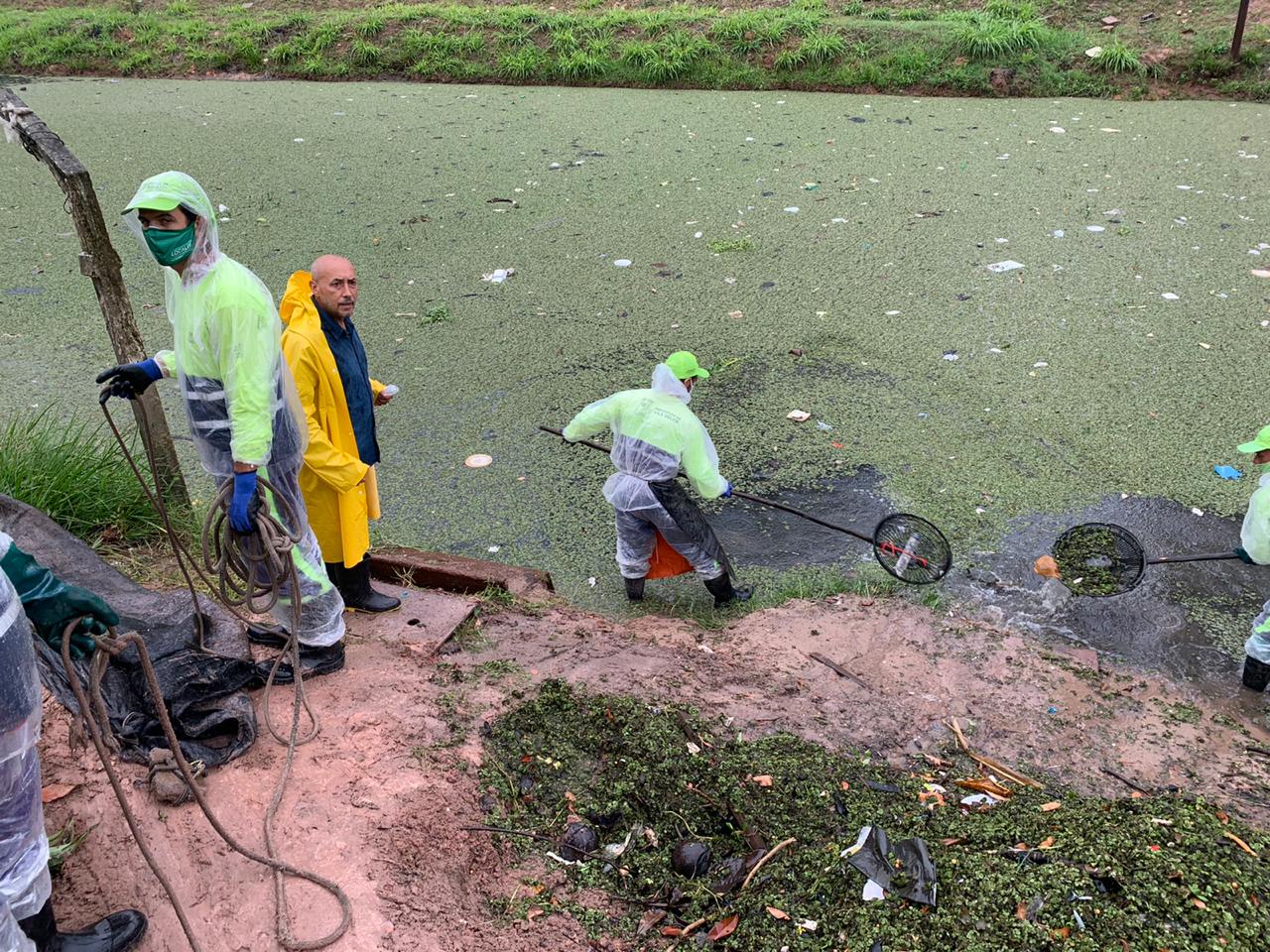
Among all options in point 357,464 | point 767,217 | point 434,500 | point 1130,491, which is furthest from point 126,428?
point 1130,491

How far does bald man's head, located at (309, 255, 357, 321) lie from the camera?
272 cm

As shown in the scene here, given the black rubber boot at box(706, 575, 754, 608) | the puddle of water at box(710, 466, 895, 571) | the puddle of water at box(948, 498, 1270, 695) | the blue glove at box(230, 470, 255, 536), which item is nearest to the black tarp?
the blue glove at box(230, 470, 255, 536)

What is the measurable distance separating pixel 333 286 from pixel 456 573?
1040mm

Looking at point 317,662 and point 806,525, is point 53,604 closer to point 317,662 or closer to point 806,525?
point 317,662

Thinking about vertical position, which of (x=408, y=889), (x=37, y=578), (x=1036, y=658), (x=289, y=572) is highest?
(x=37, y=578)

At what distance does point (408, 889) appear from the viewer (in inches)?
79.7

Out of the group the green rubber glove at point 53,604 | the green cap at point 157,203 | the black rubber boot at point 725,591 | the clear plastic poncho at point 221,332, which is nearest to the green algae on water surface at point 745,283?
the black rubber boot at point 725,591

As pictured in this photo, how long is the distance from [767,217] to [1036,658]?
10.9 ft

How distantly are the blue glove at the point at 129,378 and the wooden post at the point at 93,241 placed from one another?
14.9 inches

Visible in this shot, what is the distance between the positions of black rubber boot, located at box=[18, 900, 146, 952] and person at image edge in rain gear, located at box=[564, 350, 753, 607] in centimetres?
179

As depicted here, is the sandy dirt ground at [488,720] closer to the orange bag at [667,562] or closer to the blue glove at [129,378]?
the orange bag at [667,562]

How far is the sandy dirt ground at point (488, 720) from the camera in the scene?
2.01 meters

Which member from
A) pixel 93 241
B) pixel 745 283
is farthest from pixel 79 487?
pixel 745 283

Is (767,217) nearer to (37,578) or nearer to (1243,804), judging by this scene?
(1243,804)
